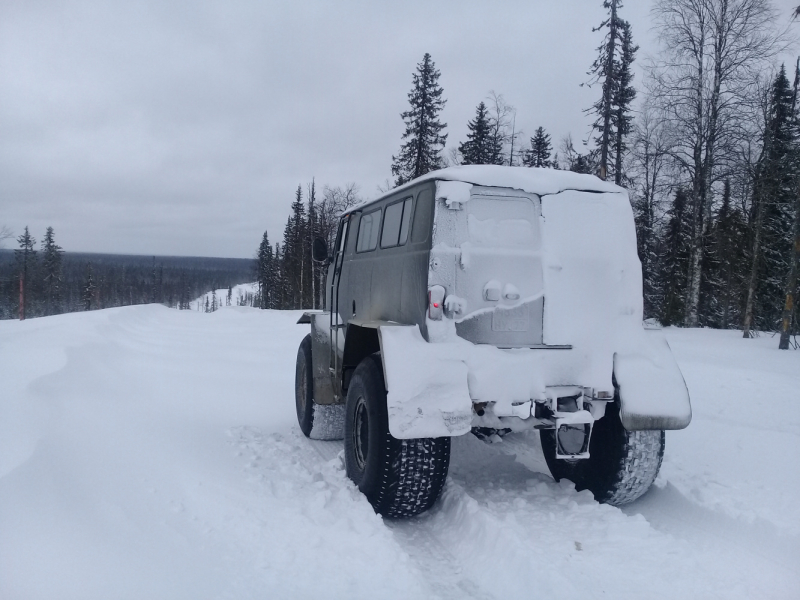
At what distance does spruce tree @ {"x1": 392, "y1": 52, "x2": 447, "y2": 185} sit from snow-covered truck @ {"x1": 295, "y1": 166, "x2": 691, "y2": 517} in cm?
2670

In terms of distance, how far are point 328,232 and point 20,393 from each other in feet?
114

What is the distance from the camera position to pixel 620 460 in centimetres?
430

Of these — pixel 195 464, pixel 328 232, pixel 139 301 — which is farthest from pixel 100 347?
pixel 139 301

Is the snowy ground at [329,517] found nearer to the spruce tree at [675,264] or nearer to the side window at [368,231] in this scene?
the side window at [368,231]

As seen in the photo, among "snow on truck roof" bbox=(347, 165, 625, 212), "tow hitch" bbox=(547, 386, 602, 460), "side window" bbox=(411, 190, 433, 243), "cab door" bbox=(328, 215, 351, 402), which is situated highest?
"snow on truck roof" bbox=(347, 165, 625, 212)

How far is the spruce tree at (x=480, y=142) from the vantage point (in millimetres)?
30392

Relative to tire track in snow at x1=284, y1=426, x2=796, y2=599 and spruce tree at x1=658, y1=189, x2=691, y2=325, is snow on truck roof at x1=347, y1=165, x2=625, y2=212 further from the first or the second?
spruce tree at x1=658, y1=189, x2=691, y2=325

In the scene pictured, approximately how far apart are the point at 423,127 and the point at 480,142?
312 centimetres

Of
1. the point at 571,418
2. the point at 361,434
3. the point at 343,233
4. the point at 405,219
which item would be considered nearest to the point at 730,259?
the point at 343,233

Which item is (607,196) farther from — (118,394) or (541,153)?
(541,153)

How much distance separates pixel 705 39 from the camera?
18953mm

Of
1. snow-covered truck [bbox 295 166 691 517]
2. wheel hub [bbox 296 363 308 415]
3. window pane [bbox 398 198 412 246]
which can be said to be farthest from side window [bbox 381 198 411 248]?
wheel hub [bbox 296 363 308 415]

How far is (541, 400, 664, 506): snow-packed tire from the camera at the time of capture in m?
4.29

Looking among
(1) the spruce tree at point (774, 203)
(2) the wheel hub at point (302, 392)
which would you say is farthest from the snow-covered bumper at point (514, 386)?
(1) the spruce tree at point (774, 203)
